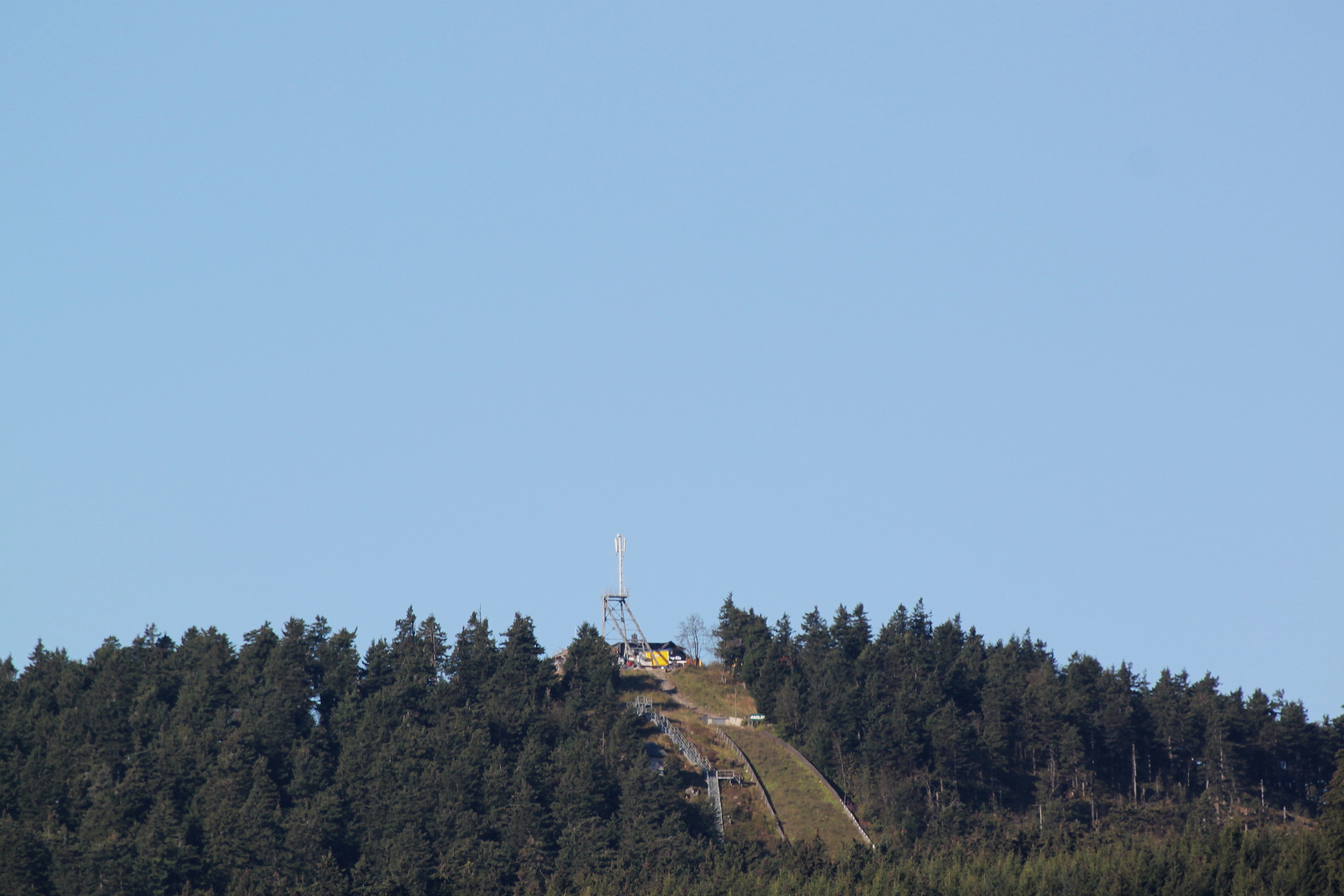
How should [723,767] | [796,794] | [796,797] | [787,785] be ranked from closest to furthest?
[796,797]
[796,794]
[787,785]
[723,767]

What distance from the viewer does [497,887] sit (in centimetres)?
7106

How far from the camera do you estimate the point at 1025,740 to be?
89.0 meters

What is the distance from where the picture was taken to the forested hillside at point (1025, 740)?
277 feet

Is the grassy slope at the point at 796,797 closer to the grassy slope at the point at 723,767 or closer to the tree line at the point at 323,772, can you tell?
the grassy slope at the point at 723,767

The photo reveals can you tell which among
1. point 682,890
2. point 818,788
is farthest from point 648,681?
point 682,890

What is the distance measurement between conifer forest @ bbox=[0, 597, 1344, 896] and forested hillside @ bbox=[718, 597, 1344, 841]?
7.4 inches

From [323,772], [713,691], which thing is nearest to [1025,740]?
[713,691]

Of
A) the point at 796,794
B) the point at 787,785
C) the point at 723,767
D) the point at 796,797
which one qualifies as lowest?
the point at 796,797

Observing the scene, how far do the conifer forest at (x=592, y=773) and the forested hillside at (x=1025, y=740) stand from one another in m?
0.19

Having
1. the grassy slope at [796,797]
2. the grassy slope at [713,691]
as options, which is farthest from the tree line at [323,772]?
the grassy slope at [713,691]

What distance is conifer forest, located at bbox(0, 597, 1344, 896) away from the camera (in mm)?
69312

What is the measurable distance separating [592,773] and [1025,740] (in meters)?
26.4

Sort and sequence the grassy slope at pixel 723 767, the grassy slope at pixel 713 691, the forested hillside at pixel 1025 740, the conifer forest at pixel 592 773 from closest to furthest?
the conifer forest at pixel 592 773, the grassy slope at pixel 723 767, the forested hillside at pixel 1025 740, the grassy slope at pixel 713 691

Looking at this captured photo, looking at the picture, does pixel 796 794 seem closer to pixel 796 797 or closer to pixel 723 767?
pixel 796 797
